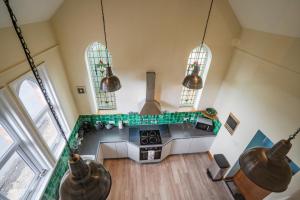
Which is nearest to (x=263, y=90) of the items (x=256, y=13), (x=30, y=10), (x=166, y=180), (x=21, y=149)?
(x=256, y=13)

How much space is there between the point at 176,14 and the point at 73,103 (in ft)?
10.9

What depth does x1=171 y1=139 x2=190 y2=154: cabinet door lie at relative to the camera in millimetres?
4414

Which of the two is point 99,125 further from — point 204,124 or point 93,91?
point 204,124

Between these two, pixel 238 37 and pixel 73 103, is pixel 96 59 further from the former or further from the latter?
pixel 238 37

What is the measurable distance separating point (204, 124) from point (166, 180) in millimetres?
1986

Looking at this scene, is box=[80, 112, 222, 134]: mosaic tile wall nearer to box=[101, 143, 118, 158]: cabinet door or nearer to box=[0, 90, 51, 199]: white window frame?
box=[101, 143, 118, 158]: cabinet door

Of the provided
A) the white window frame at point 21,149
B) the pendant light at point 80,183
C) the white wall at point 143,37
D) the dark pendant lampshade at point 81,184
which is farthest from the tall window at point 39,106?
the dark pendant lampshade at point 81,184

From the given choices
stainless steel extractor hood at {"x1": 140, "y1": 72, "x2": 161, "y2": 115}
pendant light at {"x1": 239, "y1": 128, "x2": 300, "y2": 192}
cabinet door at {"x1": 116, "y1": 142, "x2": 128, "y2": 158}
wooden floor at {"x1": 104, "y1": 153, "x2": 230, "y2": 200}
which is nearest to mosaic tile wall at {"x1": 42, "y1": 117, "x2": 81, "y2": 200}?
cabinet door at {"x1": 116, "y1": 142, "x2": 128, "y2": 158}

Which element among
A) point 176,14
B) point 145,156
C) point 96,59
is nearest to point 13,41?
point 96,59

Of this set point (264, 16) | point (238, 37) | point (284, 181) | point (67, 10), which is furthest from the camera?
point (238, 37)

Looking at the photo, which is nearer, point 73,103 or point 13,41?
point 13,41

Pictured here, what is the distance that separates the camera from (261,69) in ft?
9.50

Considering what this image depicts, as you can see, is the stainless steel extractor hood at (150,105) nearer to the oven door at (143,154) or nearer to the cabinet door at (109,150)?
the oven door at (143,154)

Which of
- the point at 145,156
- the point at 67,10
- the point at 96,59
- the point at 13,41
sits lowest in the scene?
the point at 145,156
